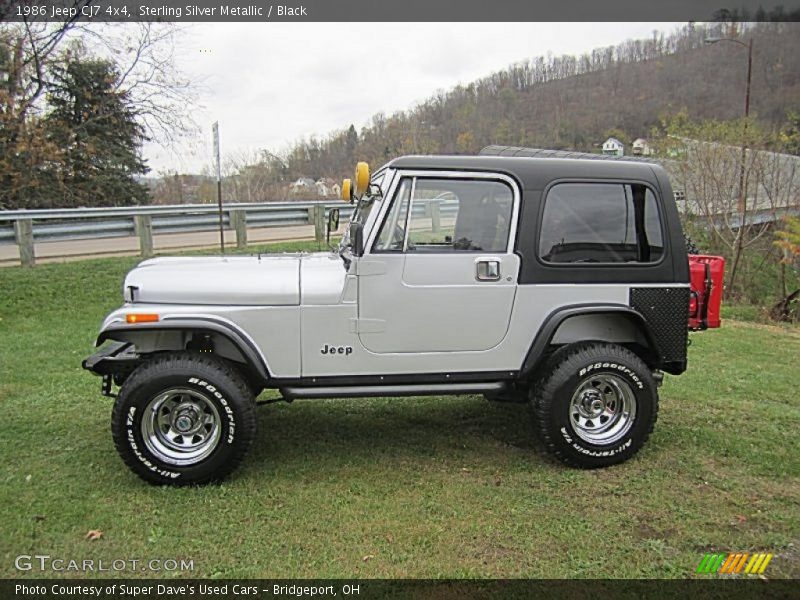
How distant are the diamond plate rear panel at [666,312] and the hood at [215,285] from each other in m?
2.30

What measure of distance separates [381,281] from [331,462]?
4.38 feet

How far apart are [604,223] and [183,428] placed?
3086mm

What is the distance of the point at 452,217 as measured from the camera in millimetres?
3920

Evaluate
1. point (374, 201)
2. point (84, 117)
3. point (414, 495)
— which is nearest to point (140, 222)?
point (84, 117)

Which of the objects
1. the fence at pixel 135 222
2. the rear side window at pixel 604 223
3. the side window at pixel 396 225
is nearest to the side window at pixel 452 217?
the side window at pixel 396 225

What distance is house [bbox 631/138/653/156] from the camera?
1629cm

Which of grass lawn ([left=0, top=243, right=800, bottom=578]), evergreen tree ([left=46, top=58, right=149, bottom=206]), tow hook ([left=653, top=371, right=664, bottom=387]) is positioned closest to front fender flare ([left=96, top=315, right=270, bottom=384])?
grass lawn ([left=0, top=243, right=800, bottom=578])

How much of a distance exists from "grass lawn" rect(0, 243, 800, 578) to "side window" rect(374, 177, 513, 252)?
1523 millimetres

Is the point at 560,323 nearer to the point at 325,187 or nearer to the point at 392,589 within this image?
the point at 392,589

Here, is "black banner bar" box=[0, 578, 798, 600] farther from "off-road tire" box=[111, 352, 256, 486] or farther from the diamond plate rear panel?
the diamond plate rear panel

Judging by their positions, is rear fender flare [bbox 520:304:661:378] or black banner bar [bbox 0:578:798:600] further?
rear fender flare [bbox 520:304:661:378]

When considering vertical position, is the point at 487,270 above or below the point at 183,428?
above

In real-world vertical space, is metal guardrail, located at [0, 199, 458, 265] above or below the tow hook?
above

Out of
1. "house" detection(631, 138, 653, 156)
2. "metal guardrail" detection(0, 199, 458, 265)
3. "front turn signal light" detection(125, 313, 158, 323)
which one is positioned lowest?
"front turn signal light" detection(125, 313, 158, 323)
